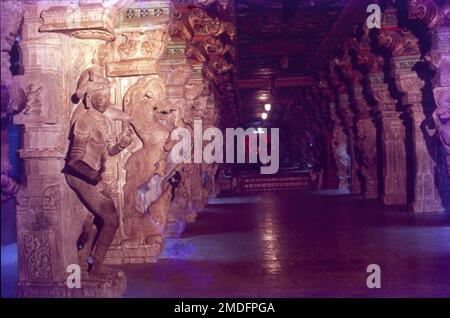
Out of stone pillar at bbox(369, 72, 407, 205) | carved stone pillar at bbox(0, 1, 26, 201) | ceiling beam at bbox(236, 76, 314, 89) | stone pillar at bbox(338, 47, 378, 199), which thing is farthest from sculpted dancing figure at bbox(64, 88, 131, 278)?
ceiling beam at bbox(236, 76, 314, 89)

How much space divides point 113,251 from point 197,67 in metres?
5.56

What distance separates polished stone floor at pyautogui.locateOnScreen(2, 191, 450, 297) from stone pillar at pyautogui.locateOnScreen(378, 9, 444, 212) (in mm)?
673

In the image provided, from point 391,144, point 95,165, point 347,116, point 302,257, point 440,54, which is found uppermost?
point 440,54

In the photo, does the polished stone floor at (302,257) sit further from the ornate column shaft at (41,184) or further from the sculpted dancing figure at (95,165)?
the sculpted dancing figure at (95,165)

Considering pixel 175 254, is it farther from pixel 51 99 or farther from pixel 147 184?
pixel 51 99

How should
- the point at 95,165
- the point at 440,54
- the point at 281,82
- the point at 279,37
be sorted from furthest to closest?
the point at 281,82 < the point at 279,37 < the point at 440,54 < the point at 95,165

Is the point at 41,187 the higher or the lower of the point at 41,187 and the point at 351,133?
the lower

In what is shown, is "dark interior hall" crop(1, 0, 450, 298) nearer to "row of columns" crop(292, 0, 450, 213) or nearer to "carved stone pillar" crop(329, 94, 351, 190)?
"row of columns" crop(292, 0, 450, 213)

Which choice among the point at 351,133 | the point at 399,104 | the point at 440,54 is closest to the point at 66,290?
the point at 440,54

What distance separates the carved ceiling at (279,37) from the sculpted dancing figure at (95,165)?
6117 millimetres

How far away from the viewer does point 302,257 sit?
7098 mm

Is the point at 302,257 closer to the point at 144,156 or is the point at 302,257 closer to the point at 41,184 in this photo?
the point at 144,156

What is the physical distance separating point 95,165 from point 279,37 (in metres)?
9.69

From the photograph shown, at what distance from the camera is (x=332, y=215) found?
1178cm
